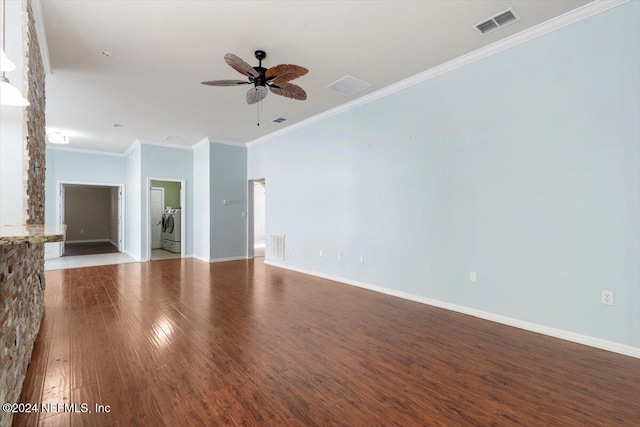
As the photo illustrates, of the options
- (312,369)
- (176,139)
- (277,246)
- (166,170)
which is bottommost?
(312,369)

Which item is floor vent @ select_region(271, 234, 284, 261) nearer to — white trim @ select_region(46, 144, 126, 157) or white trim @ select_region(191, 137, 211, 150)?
white trim @ select_region(191, 137, 211, 150)

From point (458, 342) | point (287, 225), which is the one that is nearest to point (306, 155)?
point (287, 225)

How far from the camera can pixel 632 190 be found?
2.53 meters

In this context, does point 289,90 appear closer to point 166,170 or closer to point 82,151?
point 166,170

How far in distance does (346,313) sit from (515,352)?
170cm

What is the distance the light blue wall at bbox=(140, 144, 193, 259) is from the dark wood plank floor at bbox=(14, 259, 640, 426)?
3.77m

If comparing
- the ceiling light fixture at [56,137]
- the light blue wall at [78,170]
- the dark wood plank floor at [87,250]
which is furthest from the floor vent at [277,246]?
the dark wood plank floor at [87,250]

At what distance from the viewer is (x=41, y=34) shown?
9.66 feet

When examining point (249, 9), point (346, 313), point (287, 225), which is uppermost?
point (249, 9)

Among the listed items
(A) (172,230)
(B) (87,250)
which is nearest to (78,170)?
(B) (87,250)

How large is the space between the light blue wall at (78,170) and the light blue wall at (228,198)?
11.6 ft

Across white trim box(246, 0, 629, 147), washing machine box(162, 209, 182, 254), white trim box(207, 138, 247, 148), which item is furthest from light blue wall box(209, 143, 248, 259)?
white trim box(246, 0, 629, 147)

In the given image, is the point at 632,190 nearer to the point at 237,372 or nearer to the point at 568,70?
the point at 568,70

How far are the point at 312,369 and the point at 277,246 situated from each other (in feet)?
14.7
